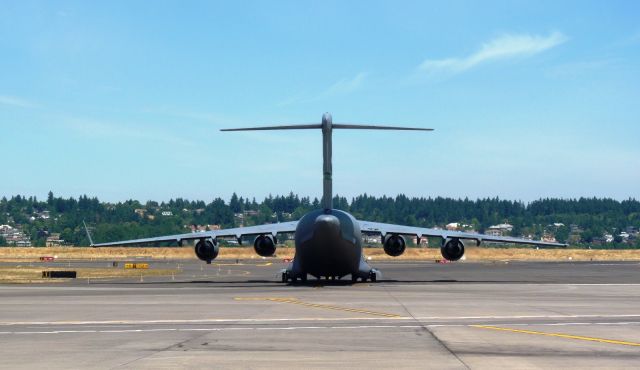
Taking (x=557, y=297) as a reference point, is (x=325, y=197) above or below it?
above

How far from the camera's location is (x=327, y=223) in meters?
44.7

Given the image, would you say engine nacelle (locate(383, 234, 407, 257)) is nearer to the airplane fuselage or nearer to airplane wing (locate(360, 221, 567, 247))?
airplane wing (locate(360, 221, 567, 247))

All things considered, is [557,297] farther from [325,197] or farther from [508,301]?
[325,197]

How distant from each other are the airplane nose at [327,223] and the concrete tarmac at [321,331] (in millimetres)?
6923

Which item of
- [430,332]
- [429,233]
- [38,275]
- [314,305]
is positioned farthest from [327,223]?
[38,275]

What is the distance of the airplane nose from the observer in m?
44.7

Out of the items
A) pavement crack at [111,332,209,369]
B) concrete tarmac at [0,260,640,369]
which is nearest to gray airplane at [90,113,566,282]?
concrete tarmac at [0,260,640,369]

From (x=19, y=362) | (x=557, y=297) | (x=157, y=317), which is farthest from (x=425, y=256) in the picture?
(x=19, y=362)

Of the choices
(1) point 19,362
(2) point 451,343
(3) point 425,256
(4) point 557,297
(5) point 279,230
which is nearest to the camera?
(1) point 19,362

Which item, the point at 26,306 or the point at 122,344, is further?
the point at 26,306

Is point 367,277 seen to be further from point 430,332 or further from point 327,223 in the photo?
point 430,332

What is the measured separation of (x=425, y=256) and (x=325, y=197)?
114156 millimetres

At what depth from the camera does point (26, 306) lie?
32500 mm

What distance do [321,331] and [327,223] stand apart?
22085 millimetres
